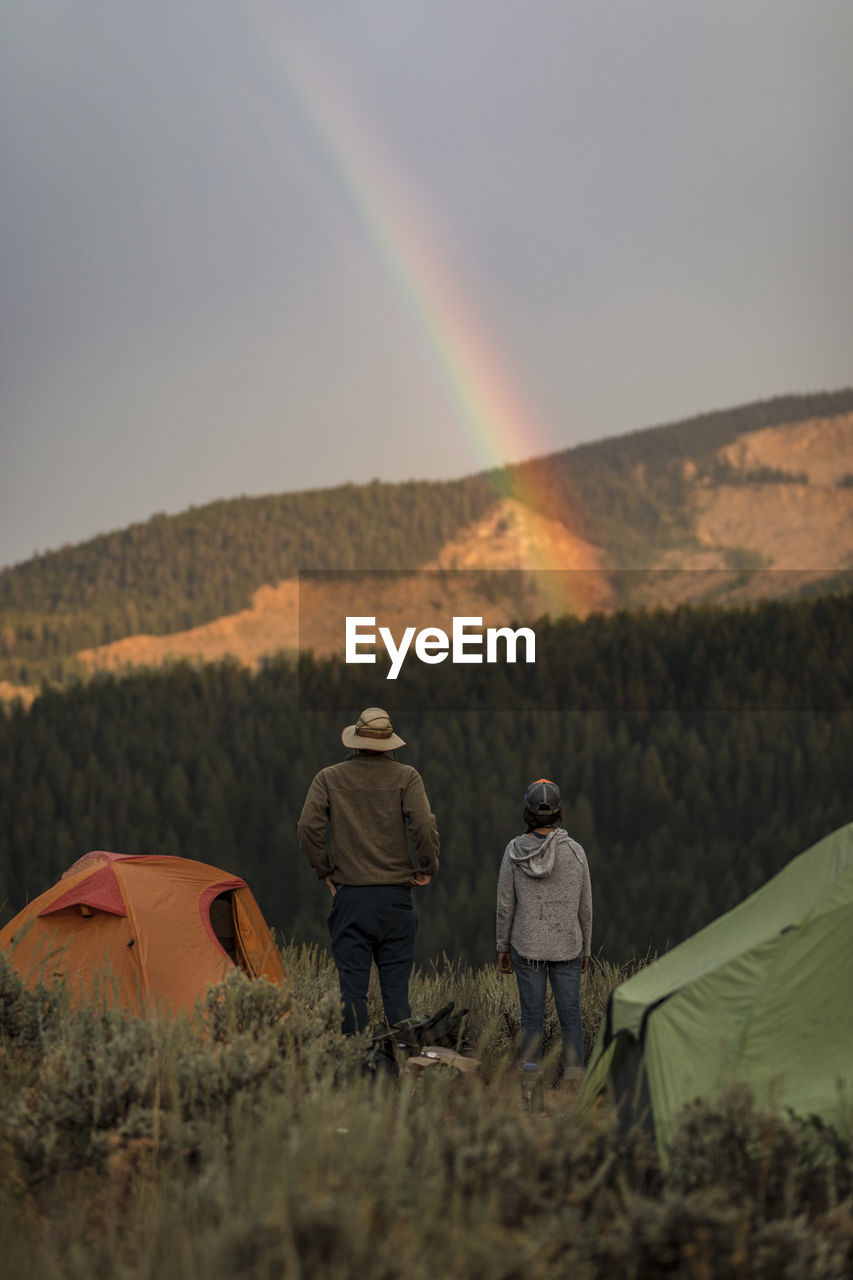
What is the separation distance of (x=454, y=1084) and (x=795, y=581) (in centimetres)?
13050

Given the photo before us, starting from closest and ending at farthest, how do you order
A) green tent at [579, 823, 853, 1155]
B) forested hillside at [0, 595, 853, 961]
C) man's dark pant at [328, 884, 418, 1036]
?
green tent at [579, 823, 853, 1155]
man's dark pant at [328, 884, 418, 1036]
forested hillside at [0, 595, 853, 961]

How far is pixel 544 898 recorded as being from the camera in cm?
645

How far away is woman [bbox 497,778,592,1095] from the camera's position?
21.0 feet

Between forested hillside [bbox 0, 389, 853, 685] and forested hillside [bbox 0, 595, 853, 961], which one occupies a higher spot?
forested hillside [bbox 0, 389, 853, 685]

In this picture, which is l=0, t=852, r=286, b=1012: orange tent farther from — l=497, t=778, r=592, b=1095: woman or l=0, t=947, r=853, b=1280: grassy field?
l=0, t=947, r=853, b=1280: grassy field

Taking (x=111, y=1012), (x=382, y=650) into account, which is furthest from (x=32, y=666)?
(x=111, y=1012)

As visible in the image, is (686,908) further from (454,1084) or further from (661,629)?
(454,1084)

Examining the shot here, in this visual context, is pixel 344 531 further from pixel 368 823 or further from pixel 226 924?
pixel 368 823

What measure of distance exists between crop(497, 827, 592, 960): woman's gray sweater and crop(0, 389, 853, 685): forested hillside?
12173 centimetres

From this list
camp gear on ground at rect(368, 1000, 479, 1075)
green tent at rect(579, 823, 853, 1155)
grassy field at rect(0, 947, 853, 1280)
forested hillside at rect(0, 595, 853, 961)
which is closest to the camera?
grassy field at rect(0, 947, 853, 1280)

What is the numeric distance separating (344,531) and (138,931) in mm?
145205

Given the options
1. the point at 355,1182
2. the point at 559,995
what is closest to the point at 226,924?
the point at 559,995

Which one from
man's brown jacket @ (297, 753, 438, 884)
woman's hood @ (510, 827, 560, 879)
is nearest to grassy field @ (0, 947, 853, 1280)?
man's brown jacket @ (297, 753, 438, 884)

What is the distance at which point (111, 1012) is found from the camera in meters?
5.52
